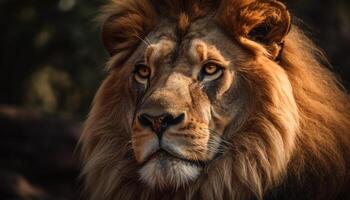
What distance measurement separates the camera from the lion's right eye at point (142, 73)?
5.70 meters

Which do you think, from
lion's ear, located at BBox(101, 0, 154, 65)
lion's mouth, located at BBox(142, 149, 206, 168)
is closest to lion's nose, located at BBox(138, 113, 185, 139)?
lion's mouth, located at BBox(142, 149, 206, 168)

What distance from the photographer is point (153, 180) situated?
5.30 meters

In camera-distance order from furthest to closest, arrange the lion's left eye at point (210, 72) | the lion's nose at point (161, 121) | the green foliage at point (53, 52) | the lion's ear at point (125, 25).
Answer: the green foliage at point (53, 52)
the lion's ear at point (125, 25)
the lion's left eye at point (210, 72)
the lion's nose at point (161, 121)

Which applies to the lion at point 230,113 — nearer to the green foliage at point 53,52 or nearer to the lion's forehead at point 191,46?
the lion's forehead at point 191,46

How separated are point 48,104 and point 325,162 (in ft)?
22.3

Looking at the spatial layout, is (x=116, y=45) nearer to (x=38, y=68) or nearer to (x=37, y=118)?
(x=37, y=118)

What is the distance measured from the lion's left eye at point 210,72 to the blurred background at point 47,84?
4.47m

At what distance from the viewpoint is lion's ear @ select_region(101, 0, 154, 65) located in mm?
5945

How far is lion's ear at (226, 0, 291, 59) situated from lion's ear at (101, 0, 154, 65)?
0.70 metres

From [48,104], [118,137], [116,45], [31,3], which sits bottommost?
[48,104]

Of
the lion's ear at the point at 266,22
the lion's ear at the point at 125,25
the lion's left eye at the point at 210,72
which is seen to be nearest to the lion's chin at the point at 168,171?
the lion's left eye at the point at 210,72

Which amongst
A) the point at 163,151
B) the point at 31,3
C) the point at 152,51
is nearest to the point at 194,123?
the point at 163,151

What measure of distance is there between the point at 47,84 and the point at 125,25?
5.35 meters

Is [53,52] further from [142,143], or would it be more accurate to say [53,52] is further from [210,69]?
[142,143]
